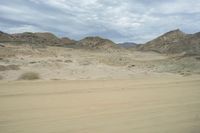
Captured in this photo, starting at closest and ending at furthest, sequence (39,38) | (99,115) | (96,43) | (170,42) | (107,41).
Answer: (99,115)
(39,38)
(107,41)
(96,43)
(170,42)

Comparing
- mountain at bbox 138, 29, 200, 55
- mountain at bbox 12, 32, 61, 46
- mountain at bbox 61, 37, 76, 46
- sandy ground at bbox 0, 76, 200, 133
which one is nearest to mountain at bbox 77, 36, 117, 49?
mountain at bbox 61, 37, 76, 46

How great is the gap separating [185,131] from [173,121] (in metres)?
0.84

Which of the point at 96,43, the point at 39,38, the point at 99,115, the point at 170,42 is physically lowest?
the point at 99,115

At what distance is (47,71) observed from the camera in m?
28.8

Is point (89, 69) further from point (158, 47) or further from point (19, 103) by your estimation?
point (158, 47)

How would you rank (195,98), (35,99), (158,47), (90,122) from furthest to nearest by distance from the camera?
(158,47) < (195,98) < (35,99) < (90,122)

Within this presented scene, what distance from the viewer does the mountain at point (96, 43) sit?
83881mm

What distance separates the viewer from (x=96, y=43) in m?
A: 87.8

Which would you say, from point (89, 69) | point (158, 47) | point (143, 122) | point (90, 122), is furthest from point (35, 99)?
point (158, 47)

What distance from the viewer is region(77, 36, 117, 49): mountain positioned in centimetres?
8388

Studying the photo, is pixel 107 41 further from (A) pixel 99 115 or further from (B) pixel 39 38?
(A) pixel 99 115

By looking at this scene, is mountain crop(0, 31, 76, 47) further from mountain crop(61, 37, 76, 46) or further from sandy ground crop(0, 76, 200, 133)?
sandy ground crop(0, 76, 200, 133)

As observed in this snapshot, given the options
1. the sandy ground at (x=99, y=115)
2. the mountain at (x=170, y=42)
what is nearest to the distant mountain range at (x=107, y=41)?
the mountain at (x=170, y=42)

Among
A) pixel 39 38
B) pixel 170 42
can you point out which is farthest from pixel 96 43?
pixel 170 42
